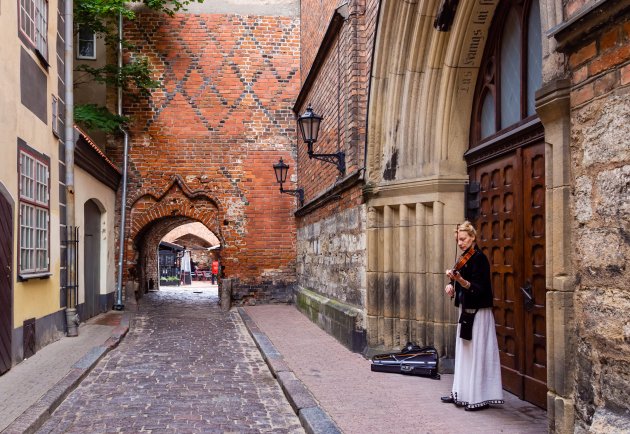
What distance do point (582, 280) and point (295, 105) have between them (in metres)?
13.8

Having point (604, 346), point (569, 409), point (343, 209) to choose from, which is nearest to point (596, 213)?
point (604, 346)

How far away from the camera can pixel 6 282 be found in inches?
309

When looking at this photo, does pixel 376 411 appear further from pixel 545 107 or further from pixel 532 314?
pixel 545 107

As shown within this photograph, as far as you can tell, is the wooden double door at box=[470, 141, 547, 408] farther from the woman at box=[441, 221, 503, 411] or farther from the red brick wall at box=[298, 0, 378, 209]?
the red brick wall at box=[298, 0, 378, 209]

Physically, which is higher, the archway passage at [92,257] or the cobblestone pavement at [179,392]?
the archway passage at [92,257]

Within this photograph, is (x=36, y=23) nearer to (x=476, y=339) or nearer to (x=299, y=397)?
(x=299, y=397)

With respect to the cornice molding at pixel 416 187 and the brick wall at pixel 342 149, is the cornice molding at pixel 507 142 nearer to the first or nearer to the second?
the cornice molding at pixel 416 187

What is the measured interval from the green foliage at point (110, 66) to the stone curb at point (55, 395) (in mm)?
7558

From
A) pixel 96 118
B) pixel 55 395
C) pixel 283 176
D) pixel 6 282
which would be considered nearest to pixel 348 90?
pixel 6 282

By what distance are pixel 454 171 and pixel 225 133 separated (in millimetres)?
10976

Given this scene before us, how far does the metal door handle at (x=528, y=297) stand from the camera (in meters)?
5.75

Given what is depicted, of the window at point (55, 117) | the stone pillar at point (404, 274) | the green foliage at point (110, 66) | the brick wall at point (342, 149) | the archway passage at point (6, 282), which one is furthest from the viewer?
the green foliage at point (110, 66)

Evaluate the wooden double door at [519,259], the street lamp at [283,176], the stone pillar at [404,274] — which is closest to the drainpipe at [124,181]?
the street lamp at [283,176]

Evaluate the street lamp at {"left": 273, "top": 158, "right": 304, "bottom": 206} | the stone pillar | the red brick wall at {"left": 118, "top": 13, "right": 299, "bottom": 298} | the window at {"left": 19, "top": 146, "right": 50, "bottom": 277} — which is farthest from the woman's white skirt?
the red brick wall at {"left": 118, "top": 13, "right": 299, "bottom": 298}
